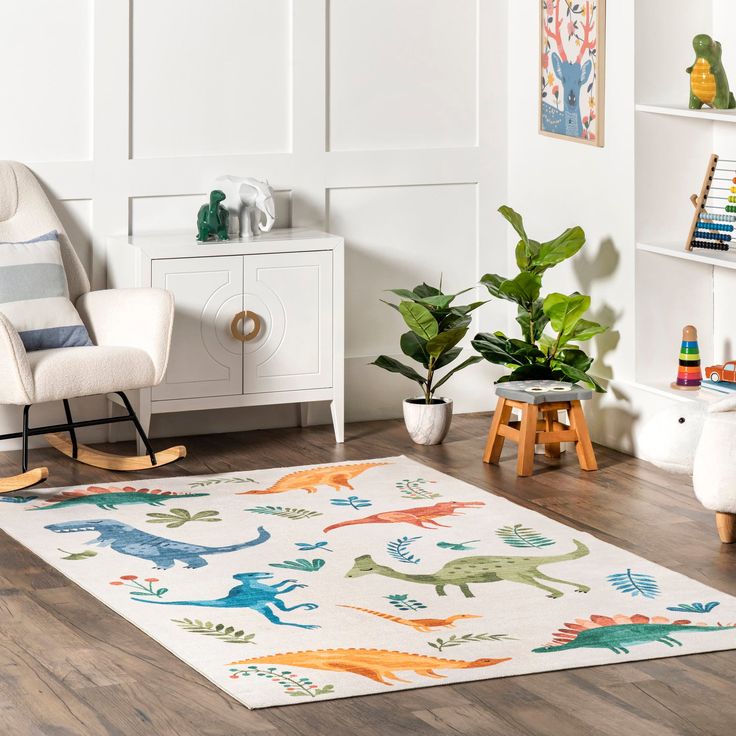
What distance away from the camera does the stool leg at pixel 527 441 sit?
15.1ft

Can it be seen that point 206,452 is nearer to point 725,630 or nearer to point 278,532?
point 278,532

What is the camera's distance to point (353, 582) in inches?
137

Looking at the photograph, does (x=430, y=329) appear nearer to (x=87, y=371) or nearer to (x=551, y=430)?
(x=551, y=430)

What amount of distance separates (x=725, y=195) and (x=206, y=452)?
1963mm

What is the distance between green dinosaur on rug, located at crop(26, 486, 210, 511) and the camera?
4.22 meters

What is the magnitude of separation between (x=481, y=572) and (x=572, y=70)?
88.3 inches

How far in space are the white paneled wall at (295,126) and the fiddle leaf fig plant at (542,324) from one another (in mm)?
672

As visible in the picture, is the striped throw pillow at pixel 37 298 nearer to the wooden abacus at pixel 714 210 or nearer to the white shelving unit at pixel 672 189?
the white shelving unit at pixel 672 189

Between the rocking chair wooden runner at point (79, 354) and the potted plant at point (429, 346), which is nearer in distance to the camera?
the rocking chair wooden runner at point (79, 354)

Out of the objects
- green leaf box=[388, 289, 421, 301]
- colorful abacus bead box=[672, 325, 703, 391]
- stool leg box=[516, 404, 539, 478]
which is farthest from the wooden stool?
green leaf box=[388, 289, 421, 301]

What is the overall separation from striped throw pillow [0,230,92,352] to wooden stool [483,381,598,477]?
139cm

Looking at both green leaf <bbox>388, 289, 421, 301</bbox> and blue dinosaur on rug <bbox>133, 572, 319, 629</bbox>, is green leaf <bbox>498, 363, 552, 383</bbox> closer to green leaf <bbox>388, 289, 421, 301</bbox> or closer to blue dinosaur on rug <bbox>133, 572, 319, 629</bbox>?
green leaf <bbox>388, 289, 421, 301</bbox>

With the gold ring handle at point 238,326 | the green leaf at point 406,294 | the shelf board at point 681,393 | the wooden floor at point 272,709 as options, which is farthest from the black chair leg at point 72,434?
the shelf board at point 681,393

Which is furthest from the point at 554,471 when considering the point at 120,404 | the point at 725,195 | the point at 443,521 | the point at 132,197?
the point at 132,197
